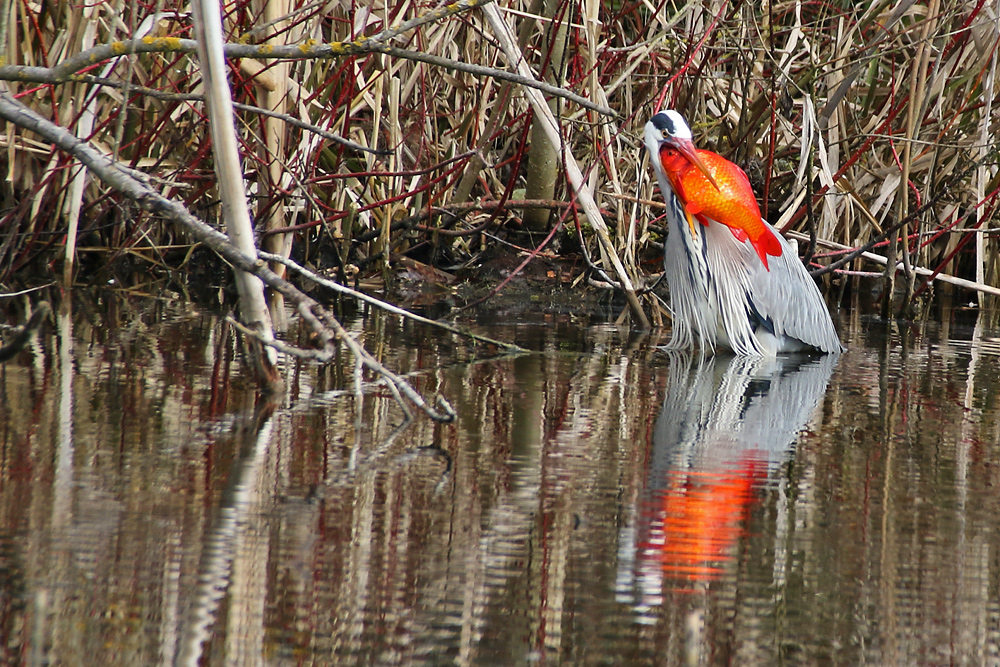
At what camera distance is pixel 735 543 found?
1.68 m

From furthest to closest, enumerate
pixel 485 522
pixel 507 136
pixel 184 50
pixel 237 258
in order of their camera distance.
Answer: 1. pixel 507 136
2. pixel 184 50
3. pixel 237 258
4. pixel 485 522

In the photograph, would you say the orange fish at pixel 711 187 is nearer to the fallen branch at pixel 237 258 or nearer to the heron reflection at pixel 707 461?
the heron reflection at pixel 707 461

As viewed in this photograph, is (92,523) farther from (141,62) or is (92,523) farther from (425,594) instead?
(141,62)

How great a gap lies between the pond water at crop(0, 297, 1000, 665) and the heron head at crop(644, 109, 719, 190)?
3.49ft

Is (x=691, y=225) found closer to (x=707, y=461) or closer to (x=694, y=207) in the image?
(x=694, y=207)

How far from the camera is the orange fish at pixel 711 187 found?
3855mm

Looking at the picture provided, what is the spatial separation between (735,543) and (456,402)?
3.76ft

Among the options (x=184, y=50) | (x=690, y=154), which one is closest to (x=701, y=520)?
(x=184, y=50)

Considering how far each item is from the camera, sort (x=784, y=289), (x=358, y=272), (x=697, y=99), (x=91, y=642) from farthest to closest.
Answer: (x=697, y=99) < (x=358, y=272) < (x=784, y=289) < (x=91, y=642)

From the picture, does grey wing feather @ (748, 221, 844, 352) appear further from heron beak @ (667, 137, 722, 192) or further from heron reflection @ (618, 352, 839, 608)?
heron beak @ (667, 137, 722, 192)

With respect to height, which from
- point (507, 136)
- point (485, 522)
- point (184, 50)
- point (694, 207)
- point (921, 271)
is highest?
point (507, 136)

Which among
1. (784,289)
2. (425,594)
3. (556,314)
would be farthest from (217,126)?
(556,314)

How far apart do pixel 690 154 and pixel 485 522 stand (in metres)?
2.38

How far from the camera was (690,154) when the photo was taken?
12.5 ft
